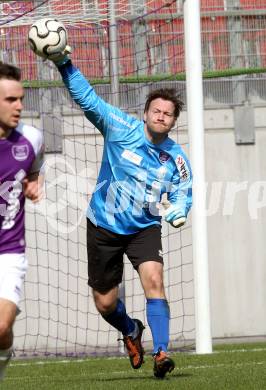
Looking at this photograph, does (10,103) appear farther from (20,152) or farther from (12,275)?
(12,275)

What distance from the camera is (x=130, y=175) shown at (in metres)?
8.03

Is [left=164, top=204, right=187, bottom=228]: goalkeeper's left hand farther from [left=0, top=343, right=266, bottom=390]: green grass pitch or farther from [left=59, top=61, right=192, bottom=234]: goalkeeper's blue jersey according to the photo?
[left=0, top=343, right=266, bottom=390]: green grass pitch

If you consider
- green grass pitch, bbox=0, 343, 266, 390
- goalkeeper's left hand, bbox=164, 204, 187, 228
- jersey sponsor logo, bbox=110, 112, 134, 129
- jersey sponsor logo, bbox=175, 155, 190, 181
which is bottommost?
green grass pitch, bbox=0, 343, 266, 390

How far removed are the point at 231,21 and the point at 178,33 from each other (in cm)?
117

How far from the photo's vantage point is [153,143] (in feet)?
26.6

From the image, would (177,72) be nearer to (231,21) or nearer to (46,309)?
(231,21)

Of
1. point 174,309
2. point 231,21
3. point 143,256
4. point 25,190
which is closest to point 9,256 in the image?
point 25,190

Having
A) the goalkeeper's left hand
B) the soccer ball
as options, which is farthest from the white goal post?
the soccer ball

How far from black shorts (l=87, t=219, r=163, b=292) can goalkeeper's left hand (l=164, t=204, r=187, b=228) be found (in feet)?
0.85

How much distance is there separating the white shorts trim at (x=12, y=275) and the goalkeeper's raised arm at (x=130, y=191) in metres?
2.05

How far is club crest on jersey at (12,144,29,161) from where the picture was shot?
19.3 feet

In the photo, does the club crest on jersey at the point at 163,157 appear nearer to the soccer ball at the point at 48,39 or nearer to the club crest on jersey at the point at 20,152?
the soccer ball at the point at 48,39

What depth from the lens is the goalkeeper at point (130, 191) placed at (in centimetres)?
791

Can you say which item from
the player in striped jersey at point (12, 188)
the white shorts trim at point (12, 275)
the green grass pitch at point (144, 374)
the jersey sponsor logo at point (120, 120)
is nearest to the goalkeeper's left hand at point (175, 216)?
the jersey sponsor logo at point (120, 120)
